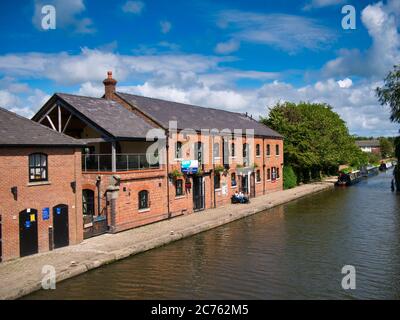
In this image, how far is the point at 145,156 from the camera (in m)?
Answer: 22.9

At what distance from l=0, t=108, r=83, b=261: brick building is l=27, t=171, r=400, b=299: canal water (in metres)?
3.17

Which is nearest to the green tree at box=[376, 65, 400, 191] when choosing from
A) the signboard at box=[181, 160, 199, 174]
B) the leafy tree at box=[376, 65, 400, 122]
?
the leafy tree at box=[376, 65, 400, 122]

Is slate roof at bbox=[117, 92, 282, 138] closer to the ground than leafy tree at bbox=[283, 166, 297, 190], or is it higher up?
higher up

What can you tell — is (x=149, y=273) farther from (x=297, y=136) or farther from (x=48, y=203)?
(x=297, y=136)

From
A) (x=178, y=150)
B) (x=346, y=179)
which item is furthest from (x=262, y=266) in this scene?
(x=346, y=179)

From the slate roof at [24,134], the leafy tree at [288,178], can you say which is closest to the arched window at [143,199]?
the slate roof at [24,134]

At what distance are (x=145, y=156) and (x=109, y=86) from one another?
6.31m

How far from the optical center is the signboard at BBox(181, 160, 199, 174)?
2469cm

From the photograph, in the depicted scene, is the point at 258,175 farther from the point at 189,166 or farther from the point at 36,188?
the point at 36,188

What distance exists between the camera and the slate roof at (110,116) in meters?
20.5

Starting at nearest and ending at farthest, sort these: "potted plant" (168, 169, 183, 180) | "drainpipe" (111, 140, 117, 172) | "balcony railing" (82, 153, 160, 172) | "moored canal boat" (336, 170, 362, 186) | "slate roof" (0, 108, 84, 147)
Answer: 1. "slate roof" (0, 108, 84, 147)
2. "drainpipe" (111, 140, 117, 172)
3. "balcony railing" (82, 153, 160, 172)
4. "potted plant" (168, 169, 183, 180)
5. "moored canal boat" (336, 170, 362, 186)

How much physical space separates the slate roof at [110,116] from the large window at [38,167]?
429 centimetres
